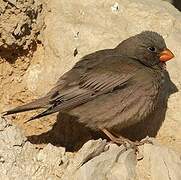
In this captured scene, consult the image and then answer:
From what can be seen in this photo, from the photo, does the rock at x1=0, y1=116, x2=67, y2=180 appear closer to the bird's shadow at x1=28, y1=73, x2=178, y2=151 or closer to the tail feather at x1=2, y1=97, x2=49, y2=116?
the tail feather at x1=2, y1=97, x2=49, y2=116

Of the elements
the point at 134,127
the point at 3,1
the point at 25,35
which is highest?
the point at 3,1

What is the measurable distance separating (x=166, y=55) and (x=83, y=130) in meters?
1.72

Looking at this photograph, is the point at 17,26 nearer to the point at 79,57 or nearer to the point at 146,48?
the point at 79,57

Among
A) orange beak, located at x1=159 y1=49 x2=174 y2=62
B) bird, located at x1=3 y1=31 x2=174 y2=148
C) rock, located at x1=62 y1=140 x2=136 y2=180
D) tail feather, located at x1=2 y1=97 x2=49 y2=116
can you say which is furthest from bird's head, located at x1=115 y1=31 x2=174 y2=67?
rock, located at x1=62 y1=140 x2=136 y2=180

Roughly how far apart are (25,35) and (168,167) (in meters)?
3.14

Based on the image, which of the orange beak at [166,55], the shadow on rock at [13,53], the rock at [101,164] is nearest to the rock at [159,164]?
the rock at [101,164]

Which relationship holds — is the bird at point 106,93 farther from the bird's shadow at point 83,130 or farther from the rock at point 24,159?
the rock at point 24,159

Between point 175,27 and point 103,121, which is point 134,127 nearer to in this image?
point 103,121

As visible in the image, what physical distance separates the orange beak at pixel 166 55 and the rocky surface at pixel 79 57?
40 cm

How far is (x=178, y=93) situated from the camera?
32.3 feet

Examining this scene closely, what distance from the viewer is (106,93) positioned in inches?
362

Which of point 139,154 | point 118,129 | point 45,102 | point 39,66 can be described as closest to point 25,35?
point 39,66

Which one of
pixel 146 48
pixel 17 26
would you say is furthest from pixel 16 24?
pixel 146 48

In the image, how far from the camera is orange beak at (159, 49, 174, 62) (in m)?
9.66
